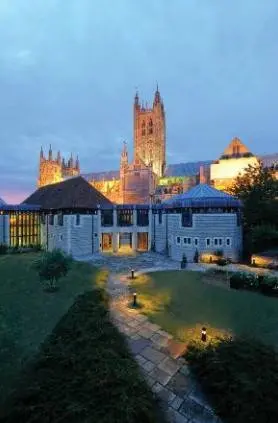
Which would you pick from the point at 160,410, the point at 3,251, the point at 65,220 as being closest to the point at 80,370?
the point at 160,410

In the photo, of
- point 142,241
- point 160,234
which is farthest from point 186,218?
point 142,241

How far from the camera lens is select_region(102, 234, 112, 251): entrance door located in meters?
51.1

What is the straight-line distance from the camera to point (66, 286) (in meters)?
28.7

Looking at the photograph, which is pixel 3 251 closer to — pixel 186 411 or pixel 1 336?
pixel 1 336

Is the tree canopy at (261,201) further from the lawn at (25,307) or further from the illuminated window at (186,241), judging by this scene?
the lawn at (25,307)

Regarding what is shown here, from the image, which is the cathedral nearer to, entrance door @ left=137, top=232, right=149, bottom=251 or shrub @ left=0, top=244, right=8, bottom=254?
entrance door @ left=137, top=232, right=149, bottom=251

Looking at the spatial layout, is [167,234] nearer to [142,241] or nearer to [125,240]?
[142,241]

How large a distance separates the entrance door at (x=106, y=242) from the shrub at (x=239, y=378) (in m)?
36.3

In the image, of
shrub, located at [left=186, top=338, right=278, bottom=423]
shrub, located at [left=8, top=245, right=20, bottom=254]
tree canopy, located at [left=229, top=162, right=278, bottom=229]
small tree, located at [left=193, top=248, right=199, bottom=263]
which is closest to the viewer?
shrub, located at [left=186, top=338, right=278, bottom=423]

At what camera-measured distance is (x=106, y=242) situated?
2023 inches

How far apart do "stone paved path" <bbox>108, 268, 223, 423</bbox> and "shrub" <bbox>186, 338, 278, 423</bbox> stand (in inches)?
21.8

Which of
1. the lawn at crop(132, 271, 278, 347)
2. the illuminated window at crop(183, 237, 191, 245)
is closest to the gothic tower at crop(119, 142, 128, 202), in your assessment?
the illuminated window at crop(183, 237, 191, 245)

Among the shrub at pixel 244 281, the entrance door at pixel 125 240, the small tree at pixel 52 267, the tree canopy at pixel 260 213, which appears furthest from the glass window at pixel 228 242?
the small tree at pixel 52 267

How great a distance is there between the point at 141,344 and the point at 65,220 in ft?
103
